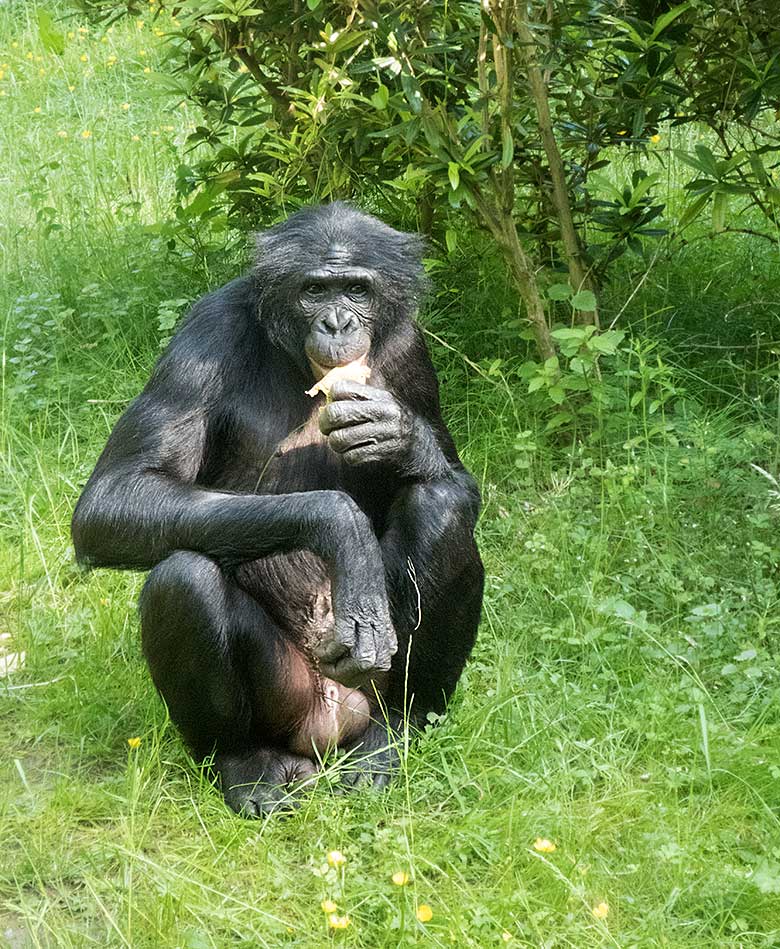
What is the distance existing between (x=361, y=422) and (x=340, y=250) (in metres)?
0.58

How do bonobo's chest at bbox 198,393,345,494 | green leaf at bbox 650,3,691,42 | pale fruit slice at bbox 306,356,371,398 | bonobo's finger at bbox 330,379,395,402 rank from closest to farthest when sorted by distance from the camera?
bonobo's finger at bbox 330,379,395,402 → pale fruit slice at bbox 306,356,371,398 → bonobo's chest at bbox 198,393,345,494 → green leaf at bbox 650,3,691,42

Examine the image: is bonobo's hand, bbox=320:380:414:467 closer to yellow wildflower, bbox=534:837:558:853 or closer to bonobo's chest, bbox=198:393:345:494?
bonobo's chest, bbox=198:393:345:494

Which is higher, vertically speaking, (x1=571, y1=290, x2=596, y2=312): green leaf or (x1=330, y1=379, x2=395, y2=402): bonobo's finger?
(x1=330, y1=379, x2=395, y2=402): bonobo's finger

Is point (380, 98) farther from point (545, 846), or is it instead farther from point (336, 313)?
point (545, 846)

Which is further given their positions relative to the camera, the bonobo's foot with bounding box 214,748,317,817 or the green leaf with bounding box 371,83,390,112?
the green leaf with bounding box 371,83,390,112

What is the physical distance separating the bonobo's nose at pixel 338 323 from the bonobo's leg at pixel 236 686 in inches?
29.3

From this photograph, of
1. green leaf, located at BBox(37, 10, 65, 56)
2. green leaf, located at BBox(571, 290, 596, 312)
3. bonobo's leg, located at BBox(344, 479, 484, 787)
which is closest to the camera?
bonobo's leg, located at BBox(344, 479, 484, 787)

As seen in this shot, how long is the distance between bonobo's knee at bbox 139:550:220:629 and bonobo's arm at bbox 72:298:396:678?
11cm

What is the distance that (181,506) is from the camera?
3.76m

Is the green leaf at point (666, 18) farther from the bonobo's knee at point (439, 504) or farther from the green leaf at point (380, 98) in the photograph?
the bonobo's knee at point (439, 504)

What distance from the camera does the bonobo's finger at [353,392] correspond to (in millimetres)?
3650

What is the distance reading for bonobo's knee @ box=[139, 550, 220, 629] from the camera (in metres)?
3.60

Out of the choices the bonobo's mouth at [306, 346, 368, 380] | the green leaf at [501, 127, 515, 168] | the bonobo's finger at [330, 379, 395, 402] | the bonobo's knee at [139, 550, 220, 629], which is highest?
the green leaf at [501, 127, 515, 168]

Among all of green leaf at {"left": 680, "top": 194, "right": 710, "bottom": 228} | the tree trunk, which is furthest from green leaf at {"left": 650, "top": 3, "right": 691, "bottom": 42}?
green leaf at {"left": 680, "top": 194, "right": 710, "bottom": 228}
